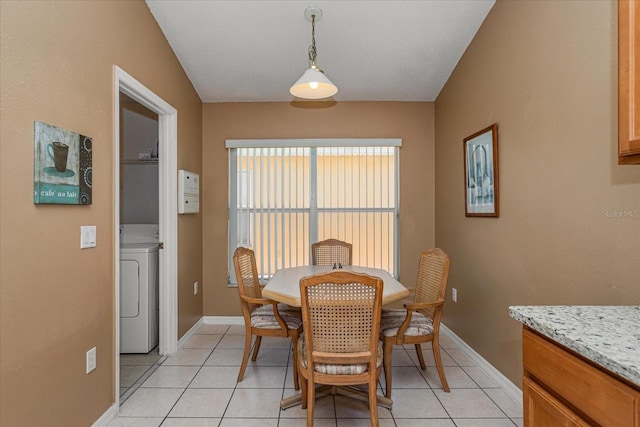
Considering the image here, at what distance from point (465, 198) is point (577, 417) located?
2.24 m

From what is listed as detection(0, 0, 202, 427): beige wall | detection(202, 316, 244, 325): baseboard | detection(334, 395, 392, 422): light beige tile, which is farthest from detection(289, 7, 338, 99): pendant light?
detection(202, 316, 244, 325): baseboard

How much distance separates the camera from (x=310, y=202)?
3.95 metres

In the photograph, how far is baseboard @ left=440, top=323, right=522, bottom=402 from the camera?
2.29m

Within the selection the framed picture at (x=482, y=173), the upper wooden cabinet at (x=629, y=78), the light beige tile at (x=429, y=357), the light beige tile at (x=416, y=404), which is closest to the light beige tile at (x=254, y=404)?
the light beige tile at (x=416, y=404)

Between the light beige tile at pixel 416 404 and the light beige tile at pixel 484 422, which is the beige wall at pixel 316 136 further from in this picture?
the light beige tile at pixel 484 422

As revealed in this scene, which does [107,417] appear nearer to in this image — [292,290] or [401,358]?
[292,290]

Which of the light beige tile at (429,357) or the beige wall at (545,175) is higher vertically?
the beige wall at (545,175)

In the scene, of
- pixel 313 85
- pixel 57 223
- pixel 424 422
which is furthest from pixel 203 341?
pixel 313 85

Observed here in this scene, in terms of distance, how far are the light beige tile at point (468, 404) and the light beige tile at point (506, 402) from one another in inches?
1.5

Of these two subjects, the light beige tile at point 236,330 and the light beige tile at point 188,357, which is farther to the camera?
the light beige tile at point 236,330

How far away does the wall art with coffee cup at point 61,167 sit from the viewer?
1561mm

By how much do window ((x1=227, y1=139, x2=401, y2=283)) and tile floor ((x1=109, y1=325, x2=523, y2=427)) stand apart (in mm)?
1218

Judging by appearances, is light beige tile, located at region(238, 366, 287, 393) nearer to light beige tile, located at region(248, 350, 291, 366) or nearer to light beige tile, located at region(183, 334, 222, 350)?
light beige tile, located at region(248, 350, 291, 366)

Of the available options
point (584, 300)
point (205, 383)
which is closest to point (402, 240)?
point (584, 300)
